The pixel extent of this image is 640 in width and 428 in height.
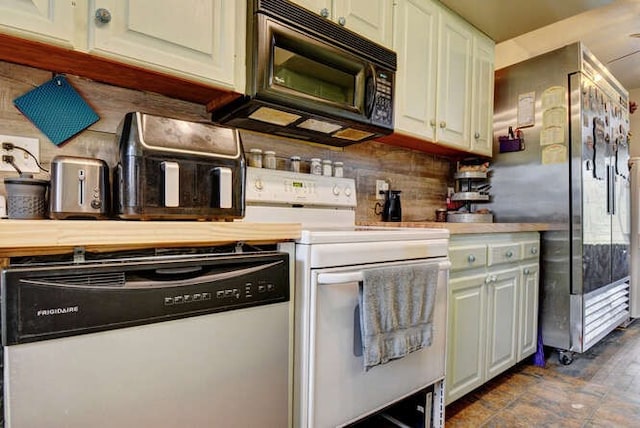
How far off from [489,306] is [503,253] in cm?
30

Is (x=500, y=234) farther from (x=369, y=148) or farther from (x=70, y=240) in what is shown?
(x=70, y=240)

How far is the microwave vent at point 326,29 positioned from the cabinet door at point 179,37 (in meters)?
0.12

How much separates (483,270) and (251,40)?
148 cm

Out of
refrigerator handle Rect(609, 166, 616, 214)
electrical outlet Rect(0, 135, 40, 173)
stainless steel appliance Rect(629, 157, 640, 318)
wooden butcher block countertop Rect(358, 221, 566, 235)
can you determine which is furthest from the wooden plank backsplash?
stainless steel appliance Rect(629, 157, 640, 318)

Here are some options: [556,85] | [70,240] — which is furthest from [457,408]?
[556,85]

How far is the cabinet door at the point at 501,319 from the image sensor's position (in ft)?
5.90

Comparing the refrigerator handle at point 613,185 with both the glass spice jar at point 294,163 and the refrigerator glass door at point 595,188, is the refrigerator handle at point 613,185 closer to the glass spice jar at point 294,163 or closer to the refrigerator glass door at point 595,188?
the refrigerator glass door at point 595,188

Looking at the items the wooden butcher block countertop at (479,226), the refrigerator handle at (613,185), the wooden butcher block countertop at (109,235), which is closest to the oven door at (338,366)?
the wooden butcher block countertop at (109,235)

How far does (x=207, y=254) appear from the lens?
0.90m

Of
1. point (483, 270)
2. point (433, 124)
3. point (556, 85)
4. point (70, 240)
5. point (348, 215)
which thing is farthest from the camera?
point (556, 85)

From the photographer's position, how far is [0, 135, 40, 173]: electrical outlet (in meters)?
1.12

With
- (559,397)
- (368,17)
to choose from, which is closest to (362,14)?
(368,17)

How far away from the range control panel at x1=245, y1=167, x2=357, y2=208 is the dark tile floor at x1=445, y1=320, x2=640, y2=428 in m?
1.18

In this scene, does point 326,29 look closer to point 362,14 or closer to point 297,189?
point 362,14
